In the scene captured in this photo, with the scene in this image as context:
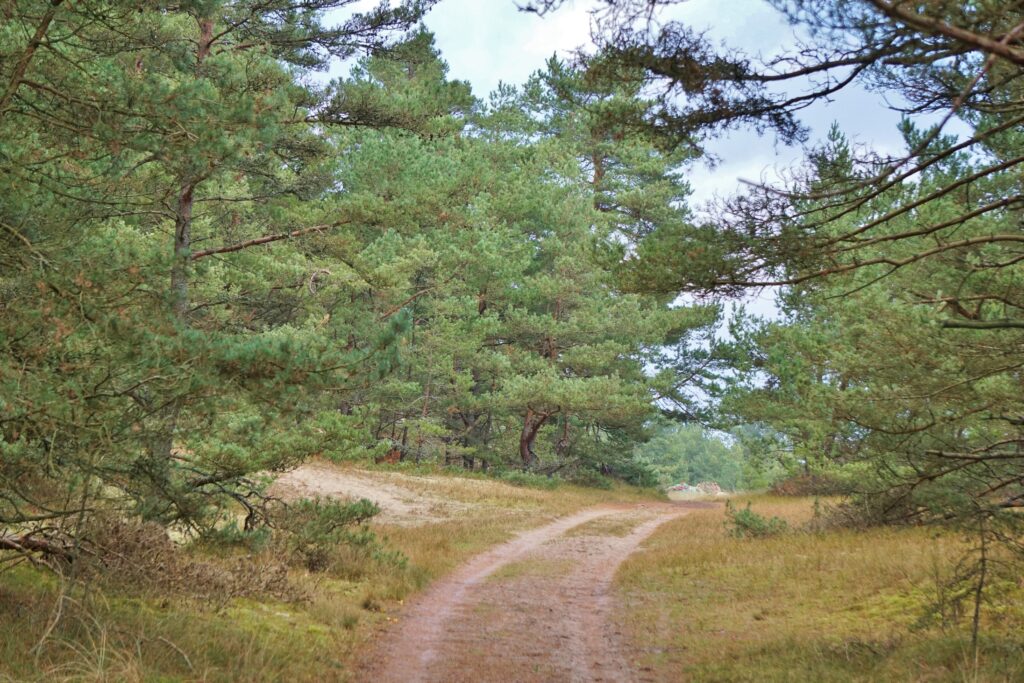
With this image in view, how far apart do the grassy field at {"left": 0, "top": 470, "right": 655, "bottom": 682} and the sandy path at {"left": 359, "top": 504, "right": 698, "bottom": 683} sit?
1.36 ft

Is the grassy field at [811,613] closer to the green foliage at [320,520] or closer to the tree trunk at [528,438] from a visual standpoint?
the green foliage at [320,520]

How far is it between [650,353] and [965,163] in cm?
2490

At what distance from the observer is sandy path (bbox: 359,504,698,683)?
6.89 m

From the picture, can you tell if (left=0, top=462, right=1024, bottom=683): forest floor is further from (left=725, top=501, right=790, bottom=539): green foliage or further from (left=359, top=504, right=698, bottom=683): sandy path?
(left=725, top=501, right=790, bottom=539): green foliage

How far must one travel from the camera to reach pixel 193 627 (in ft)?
19.4

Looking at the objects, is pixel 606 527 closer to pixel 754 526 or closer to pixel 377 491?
pixel 754 526

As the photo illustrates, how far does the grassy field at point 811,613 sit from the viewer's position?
6128 millimetres

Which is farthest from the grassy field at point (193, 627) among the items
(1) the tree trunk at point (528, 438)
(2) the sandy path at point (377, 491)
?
(1) the tree trunk at point (528, 438)

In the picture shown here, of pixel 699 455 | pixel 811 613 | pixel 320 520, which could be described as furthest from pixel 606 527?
pixel 699 455

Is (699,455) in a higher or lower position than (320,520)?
lower

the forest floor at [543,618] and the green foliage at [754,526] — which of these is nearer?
the forest floor at [543,618]

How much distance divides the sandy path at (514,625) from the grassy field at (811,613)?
1.51 feet

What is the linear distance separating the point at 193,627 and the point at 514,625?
3.94 metres

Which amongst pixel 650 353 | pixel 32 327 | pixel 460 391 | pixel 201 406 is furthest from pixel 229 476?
pixel 650 353
